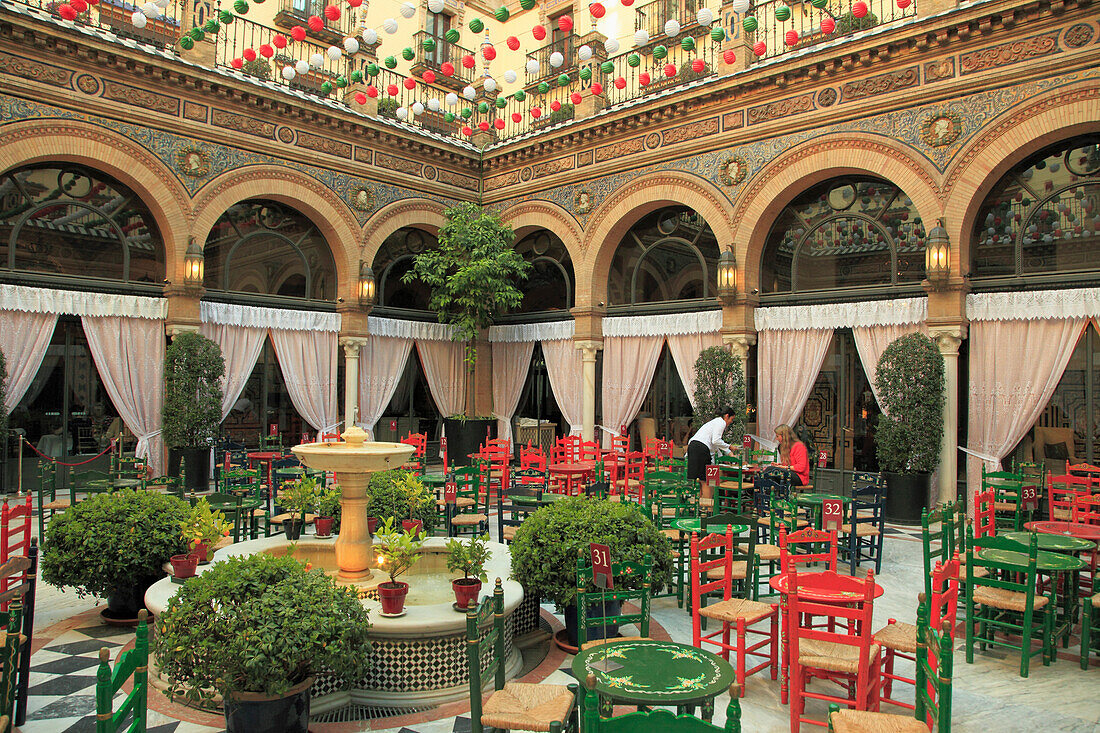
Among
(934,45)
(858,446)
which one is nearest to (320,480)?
(858,446)

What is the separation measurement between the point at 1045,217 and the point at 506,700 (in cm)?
1053

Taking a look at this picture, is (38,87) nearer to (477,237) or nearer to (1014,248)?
(477,237)

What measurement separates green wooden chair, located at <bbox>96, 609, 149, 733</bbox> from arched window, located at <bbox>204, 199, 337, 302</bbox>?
1153cm

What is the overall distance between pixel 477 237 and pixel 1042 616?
458 inches

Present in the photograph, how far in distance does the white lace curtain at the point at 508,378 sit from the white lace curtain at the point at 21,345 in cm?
852

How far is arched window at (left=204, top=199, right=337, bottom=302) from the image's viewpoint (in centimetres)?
1377

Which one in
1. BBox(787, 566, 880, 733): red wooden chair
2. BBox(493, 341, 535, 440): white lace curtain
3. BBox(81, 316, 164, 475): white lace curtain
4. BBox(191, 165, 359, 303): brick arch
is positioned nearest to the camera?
BBox(787, 566, 880, 733): red wooden chair

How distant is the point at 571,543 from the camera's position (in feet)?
17.5

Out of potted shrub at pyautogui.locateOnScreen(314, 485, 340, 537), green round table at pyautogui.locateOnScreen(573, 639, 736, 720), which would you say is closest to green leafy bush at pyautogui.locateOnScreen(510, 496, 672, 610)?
green round table at pyautogui.locateOnScreen(573, 639, 736, 720)

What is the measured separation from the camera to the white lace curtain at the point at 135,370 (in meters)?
12.1

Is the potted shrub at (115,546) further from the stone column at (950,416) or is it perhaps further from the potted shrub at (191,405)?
the stone column at (950,416)

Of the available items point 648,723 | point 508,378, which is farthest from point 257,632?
point 508,378

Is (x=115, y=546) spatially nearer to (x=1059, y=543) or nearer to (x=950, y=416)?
(x=1059, y=543)

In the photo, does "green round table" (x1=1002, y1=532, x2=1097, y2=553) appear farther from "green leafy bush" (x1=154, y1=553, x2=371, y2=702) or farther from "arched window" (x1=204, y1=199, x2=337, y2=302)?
"arched window" (x1=204, y1=199, x2=337, y2=302)
